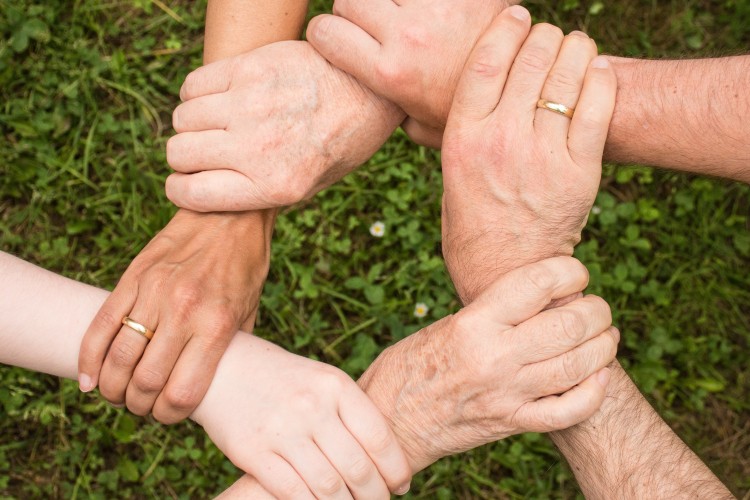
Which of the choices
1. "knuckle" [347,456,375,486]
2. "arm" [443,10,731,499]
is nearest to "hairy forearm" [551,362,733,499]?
"arm" [443,10,731,499]

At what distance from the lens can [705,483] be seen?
1.99 metres

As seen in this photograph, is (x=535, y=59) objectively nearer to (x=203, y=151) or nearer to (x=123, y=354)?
(x=203, y=151)

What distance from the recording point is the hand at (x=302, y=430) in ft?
6.99

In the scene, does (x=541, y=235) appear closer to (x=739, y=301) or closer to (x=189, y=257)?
(x=189, y=257)

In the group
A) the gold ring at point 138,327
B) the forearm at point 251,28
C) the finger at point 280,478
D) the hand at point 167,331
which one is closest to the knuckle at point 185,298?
the hand at point 167,331

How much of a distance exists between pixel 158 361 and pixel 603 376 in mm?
1325

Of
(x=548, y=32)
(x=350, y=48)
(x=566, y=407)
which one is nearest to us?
(x=566, y=407)

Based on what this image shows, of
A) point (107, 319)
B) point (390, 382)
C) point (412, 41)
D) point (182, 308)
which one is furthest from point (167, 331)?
point (412, 41)

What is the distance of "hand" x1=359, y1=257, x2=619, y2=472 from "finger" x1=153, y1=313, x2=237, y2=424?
0.63 meters

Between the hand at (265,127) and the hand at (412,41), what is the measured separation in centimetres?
15

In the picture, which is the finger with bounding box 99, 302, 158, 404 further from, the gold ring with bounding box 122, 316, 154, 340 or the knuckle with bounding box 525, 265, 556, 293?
the knuckle with bounding box 525, 265, 556, 293

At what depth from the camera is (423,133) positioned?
2.68 metres

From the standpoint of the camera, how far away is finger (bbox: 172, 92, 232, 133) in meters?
2.43

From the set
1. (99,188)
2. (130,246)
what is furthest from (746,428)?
(99,188)
